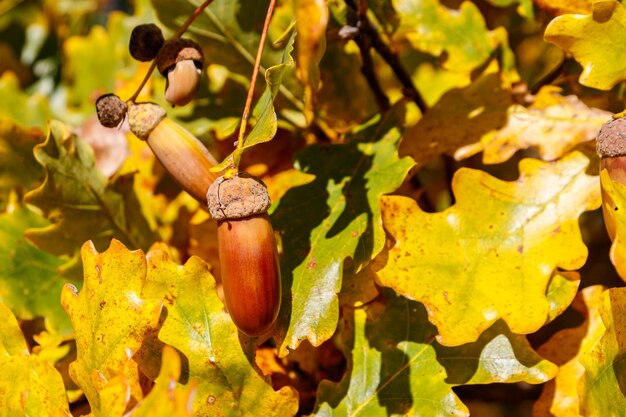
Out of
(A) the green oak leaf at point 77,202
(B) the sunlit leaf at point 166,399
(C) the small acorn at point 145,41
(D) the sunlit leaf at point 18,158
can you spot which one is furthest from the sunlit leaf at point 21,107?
(B) the sunlit leaf at point 166,399

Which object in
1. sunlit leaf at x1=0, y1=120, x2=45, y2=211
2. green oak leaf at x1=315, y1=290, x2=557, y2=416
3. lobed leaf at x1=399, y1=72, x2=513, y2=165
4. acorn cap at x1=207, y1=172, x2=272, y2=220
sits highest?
acorn cap at x1=207, y1=172, x2=272, y2=220

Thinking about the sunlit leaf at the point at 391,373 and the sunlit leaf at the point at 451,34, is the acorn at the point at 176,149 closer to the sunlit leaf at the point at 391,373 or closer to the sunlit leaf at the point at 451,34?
the sunlit leaf at the point at 391,373

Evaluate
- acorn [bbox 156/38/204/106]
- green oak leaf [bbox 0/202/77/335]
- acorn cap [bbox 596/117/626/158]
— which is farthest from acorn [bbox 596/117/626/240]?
green oak leaf [bbox 0/202/77/335]

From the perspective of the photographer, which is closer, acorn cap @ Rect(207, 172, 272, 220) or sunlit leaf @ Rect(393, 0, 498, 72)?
acorn cap @ Rect(207, 172, 272, 220)

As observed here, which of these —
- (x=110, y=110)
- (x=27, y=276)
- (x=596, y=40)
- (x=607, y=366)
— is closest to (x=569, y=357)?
(x=607, y=366)

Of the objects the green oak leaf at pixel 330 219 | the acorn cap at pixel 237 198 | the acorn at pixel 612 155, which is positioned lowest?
the green oak leaf at pixel 330 219

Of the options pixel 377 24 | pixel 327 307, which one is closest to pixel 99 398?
pixel 327 307

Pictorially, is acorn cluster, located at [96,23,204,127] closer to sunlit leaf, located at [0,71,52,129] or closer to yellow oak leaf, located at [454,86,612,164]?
yellow oak leaf, located at [454,86,612,164]
